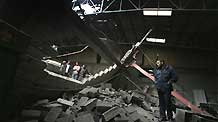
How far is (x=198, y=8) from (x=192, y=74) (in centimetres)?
568

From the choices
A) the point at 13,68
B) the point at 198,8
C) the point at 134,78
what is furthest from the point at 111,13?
the point at 13,68

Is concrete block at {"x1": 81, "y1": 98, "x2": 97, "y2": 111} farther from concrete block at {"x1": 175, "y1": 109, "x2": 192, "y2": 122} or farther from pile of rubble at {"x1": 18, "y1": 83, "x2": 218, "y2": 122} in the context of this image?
concrete block at {"x1": 175, "y1": 109, "x2": 192, "y2": 122}

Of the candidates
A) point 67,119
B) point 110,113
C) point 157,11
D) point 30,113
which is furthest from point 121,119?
point 157,11

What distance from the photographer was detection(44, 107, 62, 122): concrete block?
4212mm

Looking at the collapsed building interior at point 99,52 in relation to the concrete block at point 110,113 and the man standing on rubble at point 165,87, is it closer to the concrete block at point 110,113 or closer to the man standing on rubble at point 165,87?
the concrete block at point 110,113

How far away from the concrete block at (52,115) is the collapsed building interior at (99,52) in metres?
0.02

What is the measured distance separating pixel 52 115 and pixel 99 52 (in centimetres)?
187

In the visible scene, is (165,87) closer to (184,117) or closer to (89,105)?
(184,117)

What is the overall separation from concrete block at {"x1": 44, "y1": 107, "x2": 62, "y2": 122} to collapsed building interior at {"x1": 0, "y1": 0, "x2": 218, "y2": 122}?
0.02 meters

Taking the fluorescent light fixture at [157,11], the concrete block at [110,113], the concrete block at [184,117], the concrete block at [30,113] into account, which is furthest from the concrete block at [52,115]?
the fluorescent light fixture at [157,11]

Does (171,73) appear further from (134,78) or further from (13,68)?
(134,78)

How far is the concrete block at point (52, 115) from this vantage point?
4.21 m

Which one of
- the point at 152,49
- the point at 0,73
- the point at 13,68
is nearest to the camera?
the point at 0,73

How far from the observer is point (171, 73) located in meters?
5.62
